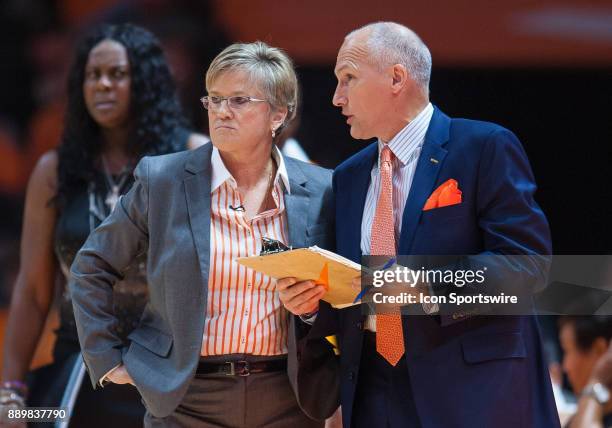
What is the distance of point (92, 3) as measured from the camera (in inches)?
196

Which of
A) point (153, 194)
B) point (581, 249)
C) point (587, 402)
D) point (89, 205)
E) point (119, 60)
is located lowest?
point (587, 402)

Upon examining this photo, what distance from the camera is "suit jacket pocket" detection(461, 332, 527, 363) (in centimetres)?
259

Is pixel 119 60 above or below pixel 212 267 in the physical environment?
above

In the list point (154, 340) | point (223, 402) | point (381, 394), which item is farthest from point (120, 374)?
point (381, 394)

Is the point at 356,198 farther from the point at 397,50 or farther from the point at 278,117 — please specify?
the point at 397,50

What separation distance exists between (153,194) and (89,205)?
89 cm

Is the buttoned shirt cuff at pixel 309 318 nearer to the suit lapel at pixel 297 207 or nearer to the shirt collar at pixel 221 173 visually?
the suit lapel at pixel 297 207

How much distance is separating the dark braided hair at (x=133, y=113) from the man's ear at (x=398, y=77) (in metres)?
1.20

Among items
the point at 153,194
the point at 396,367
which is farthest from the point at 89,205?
the point at 396,367

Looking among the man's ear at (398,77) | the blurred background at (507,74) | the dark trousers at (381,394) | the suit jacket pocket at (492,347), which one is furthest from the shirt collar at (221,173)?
the blurred background at (507,74)

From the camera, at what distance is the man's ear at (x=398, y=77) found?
112 inches

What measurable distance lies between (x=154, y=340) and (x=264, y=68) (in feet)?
2.98

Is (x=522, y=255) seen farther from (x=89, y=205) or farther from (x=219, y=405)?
(x=89, y=205)

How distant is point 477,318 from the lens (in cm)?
265
